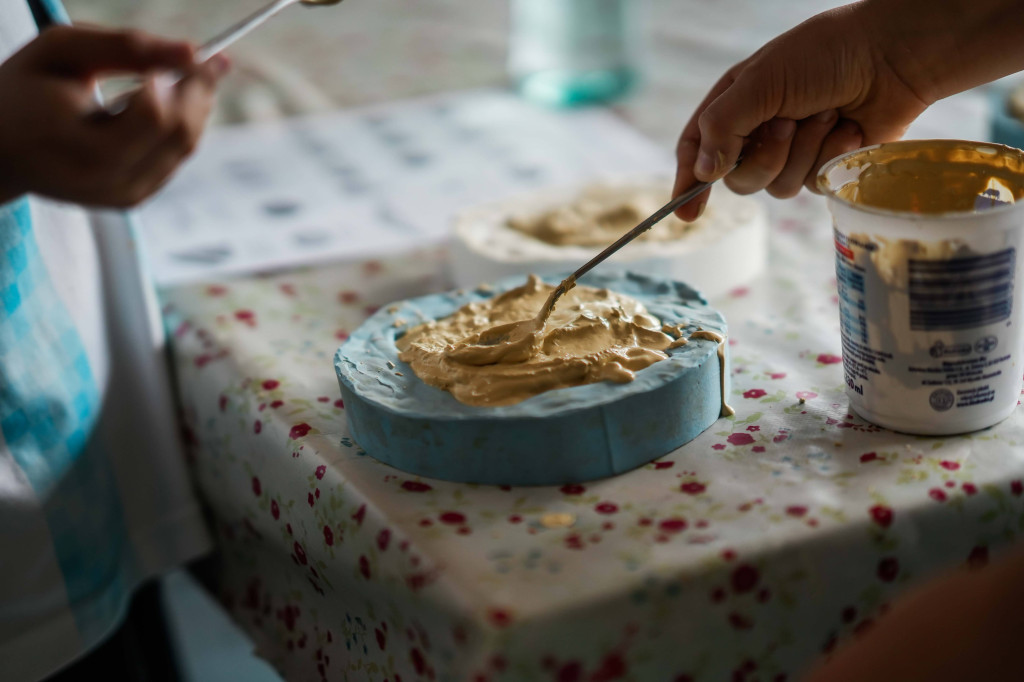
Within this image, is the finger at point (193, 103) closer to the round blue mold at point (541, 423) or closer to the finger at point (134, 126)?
the finger at point (134, 126)

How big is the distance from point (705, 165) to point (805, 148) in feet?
0.37

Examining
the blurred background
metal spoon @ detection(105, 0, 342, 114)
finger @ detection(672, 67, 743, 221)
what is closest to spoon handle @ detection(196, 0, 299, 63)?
metal spoon @ detection(105, 0, 342, 114)

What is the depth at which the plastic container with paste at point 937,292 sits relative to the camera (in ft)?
2.08

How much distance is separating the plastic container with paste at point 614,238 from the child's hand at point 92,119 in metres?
0.43

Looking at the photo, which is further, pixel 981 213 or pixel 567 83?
pixel 567 83

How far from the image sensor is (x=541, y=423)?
2.17 feet

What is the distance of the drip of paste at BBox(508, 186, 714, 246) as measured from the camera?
1053 mm

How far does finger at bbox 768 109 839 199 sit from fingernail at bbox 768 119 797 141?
0.03 m

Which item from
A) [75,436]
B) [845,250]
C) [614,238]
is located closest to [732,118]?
[845,250]

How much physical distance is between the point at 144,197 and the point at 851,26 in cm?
56

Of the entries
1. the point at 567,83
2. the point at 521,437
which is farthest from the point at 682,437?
the point at 567,83

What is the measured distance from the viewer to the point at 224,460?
3.06 ft

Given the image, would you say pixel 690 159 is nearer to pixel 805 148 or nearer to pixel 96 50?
pixel 805 148

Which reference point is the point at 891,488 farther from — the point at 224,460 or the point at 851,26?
the point at 224,460
